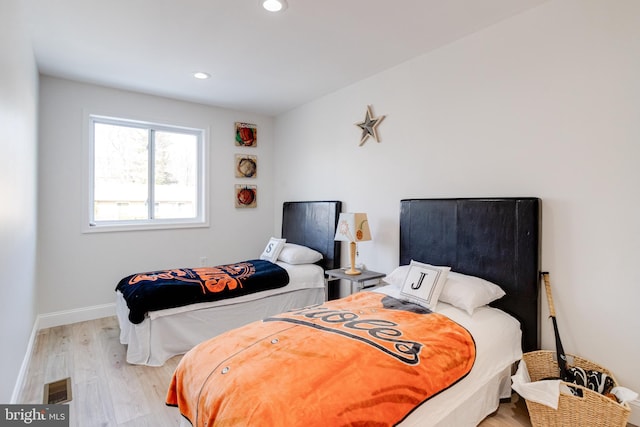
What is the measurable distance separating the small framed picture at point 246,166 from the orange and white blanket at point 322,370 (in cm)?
305

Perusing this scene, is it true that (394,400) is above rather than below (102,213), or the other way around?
below

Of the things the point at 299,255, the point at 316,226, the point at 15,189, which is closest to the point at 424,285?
the point at 299,255

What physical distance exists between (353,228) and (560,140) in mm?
1724

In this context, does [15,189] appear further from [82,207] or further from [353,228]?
A: [353,228]

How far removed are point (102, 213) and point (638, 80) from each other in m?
4.77

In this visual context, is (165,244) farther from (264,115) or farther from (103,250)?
(264,115)

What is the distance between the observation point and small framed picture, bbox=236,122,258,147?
180 inches

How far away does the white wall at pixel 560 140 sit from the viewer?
1830mm

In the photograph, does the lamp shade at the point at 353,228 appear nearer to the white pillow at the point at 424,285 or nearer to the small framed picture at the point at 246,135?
the white pillow at the point at 424,285

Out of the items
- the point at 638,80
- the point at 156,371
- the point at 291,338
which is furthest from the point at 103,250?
the point at 638,80

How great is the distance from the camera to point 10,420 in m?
1.43

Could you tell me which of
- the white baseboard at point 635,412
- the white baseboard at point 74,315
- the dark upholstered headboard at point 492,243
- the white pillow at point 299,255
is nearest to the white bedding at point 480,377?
the dark upholstered headboard at point 492,243

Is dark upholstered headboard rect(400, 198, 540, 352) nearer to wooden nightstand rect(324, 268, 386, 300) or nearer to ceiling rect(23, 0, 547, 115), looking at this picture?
wooden nightstand rect(324, 268, 386, 300)

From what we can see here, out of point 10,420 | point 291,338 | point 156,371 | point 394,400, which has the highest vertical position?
point 291,338
